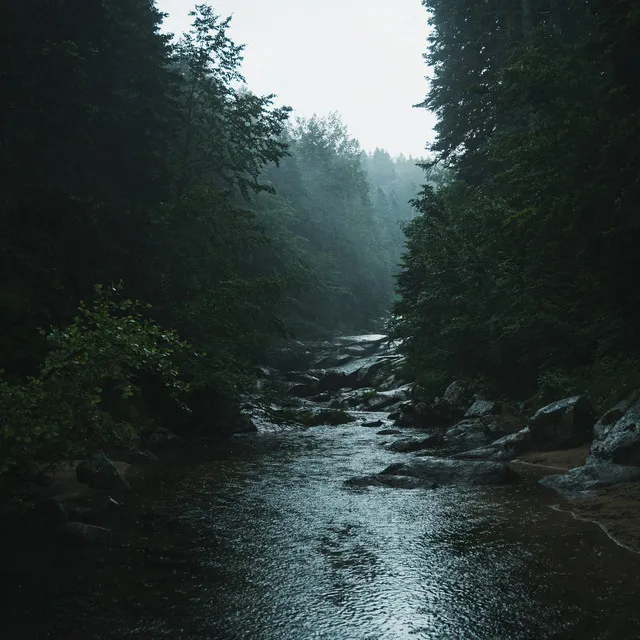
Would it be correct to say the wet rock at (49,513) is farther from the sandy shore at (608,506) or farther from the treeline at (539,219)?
the treeline at (539,219)

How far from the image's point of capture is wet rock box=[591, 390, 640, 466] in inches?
383

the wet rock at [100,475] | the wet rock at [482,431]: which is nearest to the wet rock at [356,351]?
the wet rock at [482,431]

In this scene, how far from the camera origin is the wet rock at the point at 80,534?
7105mm

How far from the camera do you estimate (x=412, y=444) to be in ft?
47.5

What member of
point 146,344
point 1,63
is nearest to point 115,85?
point 1,63

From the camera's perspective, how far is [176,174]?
21.8m

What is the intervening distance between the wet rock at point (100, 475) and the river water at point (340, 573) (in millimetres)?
412

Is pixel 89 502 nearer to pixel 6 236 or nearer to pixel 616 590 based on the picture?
pixel 6 236

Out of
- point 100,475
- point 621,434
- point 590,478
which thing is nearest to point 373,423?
point 621,434

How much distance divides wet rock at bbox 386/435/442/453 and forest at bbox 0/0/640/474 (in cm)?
416

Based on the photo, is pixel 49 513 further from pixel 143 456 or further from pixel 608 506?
pixel 608 506

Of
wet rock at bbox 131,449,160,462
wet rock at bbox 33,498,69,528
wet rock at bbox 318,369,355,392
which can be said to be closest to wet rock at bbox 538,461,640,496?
wet rock at bbox 33,498,69,528

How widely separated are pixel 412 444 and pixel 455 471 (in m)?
3.61

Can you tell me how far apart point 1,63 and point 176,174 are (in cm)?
894
